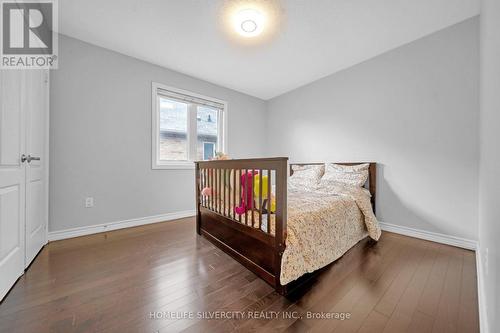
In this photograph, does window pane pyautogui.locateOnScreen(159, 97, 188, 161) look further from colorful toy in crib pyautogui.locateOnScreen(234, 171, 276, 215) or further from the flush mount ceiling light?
colorful toy in crib pyautogui.locateOnScreen(234, 171, 276, 215)

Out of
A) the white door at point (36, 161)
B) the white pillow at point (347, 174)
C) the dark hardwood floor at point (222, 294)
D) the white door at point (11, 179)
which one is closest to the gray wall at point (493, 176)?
the dark hardwood floor at point (222, 294)

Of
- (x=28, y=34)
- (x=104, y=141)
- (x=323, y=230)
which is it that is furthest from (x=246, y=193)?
(x=28, y=34)

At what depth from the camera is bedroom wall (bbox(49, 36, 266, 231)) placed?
84.5 inches

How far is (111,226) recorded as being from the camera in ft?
7.95

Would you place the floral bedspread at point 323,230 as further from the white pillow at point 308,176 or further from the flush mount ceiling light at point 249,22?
the flush mount ceiling light at point 249,22

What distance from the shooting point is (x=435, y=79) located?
2113 millimetres

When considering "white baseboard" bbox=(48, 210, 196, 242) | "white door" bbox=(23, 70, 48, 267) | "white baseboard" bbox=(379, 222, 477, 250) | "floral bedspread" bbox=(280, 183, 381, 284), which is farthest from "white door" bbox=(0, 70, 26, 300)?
"white baseboard" bbox=(379, 222, 477, 250)

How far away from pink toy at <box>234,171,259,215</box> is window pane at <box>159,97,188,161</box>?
1953 millimetres

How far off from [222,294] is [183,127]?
2.67 meters

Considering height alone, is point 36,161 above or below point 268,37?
below

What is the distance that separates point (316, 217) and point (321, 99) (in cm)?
246

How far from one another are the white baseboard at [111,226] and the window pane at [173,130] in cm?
93

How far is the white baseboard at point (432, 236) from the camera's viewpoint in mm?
1935

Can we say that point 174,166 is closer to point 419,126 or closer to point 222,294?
point 222,294
